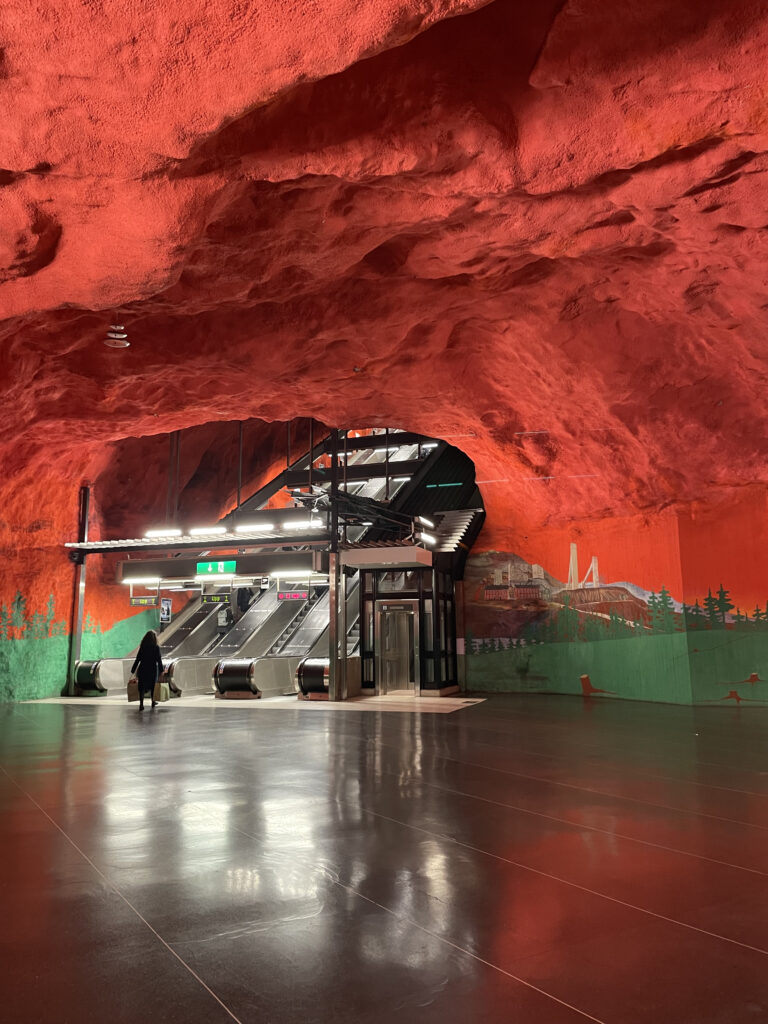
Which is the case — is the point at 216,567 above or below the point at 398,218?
below

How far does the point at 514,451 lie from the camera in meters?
14.3

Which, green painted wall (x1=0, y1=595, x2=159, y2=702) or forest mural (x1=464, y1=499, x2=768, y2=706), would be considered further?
green painted wall (x1=0, y1=595, x2=159, y2=702)

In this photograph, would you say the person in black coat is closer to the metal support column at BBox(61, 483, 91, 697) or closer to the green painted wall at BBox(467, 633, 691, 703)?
the metal support column at BBox(61, 483, 91, 697)

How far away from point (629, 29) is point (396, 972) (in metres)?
5.70

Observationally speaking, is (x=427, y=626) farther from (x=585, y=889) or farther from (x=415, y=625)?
(x=585, y=889)

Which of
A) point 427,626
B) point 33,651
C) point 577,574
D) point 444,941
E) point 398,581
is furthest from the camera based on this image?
point 398,581

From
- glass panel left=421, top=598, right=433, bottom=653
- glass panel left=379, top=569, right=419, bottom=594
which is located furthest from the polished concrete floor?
glass panel left=379, top=569, right=419, bottom=594

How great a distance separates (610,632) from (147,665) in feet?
30.5

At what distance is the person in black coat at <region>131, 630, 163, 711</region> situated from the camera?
13.9 m

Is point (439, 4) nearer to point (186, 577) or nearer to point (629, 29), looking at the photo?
point (629, 29)

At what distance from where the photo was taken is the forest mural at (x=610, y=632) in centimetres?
1290

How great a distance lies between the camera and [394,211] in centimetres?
665

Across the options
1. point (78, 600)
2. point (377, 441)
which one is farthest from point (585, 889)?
point (377, 441)

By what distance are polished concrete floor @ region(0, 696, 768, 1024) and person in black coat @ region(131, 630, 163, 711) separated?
6311 millimetres
